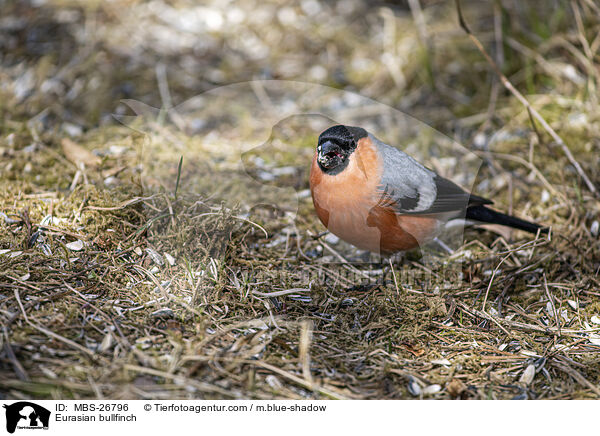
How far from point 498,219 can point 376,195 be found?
108 cm

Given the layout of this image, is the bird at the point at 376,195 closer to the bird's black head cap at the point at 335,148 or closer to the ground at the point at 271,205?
the bird's black head cap at the point at 335,148

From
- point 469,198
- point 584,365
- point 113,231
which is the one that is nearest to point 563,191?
point 469,198

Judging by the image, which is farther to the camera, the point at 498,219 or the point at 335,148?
the point at 498,219

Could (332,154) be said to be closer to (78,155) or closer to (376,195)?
(376,195)

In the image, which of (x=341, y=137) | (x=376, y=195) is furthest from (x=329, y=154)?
(x=376, y=195)

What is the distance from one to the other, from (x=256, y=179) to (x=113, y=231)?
1.24m

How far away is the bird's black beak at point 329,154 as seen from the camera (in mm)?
3195

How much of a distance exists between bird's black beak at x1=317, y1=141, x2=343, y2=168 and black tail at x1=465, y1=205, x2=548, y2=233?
1168 millimetres

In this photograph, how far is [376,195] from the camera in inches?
133

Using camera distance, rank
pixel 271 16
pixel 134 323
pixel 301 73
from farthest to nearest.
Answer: pixel 271 16 < pixel 301 73 < pixel 134 323

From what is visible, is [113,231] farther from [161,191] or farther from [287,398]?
[287,398]

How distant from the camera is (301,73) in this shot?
6035 mm
